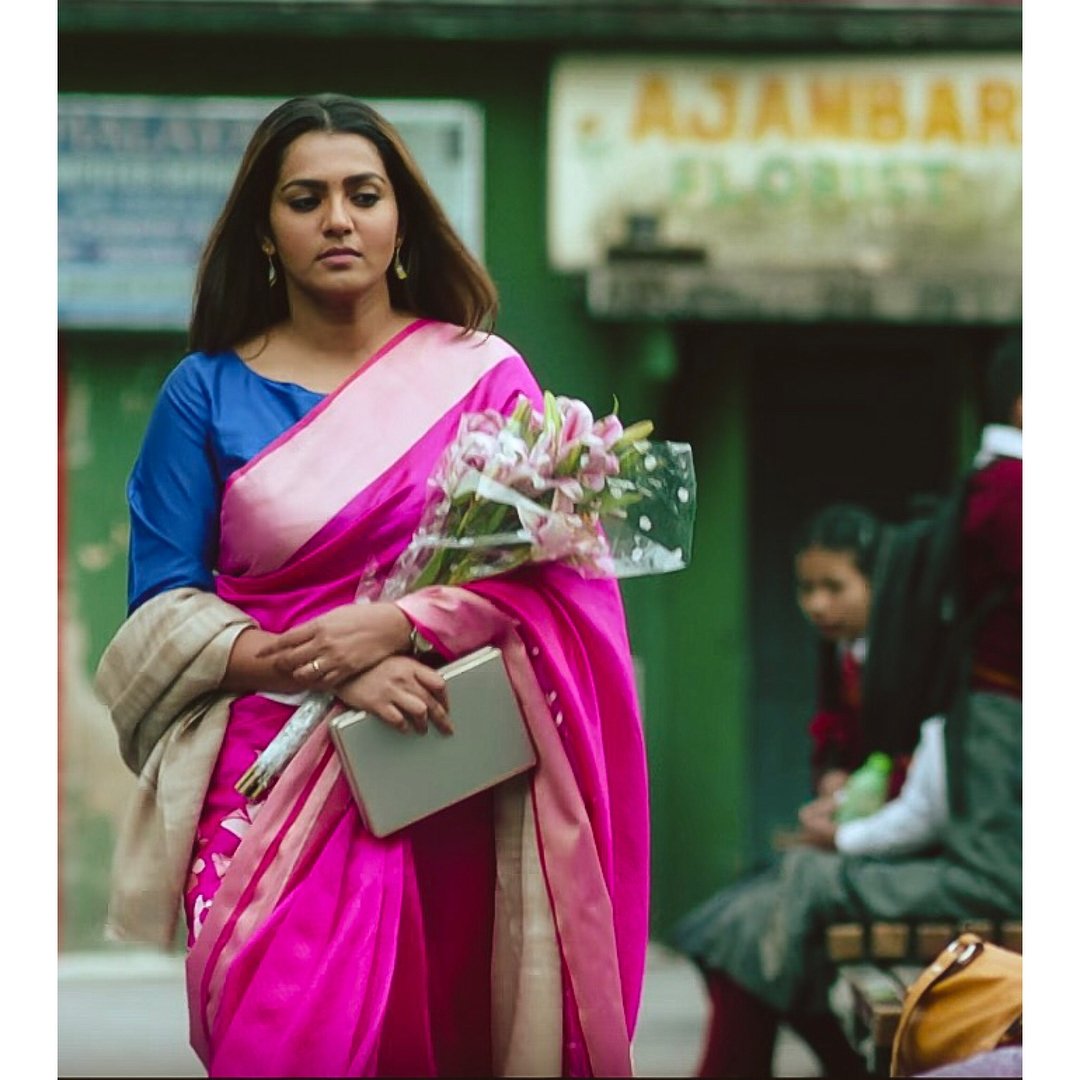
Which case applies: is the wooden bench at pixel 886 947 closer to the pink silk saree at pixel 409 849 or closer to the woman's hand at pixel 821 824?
the woman's hand at pixel 821 824

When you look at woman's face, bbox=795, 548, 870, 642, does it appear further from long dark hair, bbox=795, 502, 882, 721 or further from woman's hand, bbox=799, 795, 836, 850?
woman's hand, bbox=799, 795, 836, 850

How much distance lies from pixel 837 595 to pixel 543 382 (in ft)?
10.8

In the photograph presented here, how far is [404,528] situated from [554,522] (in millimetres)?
230

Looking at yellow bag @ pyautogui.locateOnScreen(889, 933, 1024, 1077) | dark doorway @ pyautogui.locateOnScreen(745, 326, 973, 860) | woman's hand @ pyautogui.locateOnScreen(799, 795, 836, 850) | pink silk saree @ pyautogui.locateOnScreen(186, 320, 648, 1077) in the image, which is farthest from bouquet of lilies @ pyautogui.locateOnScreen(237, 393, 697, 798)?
dark doorway @ pyautogui.locateOnScreen(745, 326, 973, 860)

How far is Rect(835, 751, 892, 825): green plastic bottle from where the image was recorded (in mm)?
6379

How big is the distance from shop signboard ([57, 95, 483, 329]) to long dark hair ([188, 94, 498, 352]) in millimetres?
5595

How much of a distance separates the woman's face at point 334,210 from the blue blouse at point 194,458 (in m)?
0.19

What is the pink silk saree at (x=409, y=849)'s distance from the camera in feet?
12.6

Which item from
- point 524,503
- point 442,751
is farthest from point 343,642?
point 524,503

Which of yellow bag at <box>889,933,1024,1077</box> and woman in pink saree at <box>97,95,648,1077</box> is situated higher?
woman in pink saree at <box>97,95,648,1077</box>

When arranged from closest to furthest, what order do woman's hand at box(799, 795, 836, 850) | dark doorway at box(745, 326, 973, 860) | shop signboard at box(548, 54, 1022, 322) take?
woman's hand at box(799, 795, 836, 850) → shop signboard at box(548, 54, 1022, 322) → dark doorway at box(745, 326, 973, 860)

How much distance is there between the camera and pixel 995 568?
597 centimetres

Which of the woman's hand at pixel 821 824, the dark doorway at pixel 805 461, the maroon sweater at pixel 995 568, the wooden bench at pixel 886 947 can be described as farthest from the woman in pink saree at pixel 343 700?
the dark doorway at pixel 805 461

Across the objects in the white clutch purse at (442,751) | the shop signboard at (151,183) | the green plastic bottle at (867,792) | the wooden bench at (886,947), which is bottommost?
the wooden bench at (886,947)
